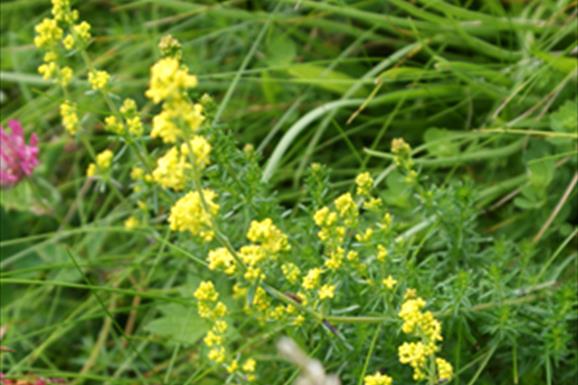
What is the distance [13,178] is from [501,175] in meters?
1.06

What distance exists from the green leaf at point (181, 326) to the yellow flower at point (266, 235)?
0.60 meters

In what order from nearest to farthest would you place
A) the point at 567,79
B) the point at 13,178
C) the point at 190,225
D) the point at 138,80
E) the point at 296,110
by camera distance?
1. the point at 190,225
2. the point at 567,79
3. the point at 13,178
4. the point at 296,110
5. the point at 138,80

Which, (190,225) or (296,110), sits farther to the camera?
(296,110)

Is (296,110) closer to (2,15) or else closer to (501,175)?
(501,175)

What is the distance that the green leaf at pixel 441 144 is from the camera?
6.68ft

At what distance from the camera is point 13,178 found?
2172mm

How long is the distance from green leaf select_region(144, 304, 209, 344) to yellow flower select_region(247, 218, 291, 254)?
0.60 m

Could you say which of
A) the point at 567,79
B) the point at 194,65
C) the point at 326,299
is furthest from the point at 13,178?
the point at 567,79

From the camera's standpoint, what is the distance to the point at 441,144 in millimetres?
2092

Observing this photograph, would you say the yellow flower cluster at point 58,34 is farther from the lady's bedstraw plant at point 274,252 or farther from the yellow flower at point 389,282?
the yellow flower at point 389,282

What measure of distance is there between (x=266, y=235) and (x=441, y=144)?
0.80m

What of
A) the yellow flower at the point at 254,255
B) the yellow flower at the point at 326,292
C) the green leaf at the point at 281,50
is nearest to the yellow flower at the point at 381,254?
the yellow flower at the point at 326,292

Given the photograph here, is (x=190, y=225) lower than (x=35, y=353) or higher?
higher

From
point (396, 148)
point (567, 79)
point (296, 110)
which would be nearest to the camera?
point (396, 148)
